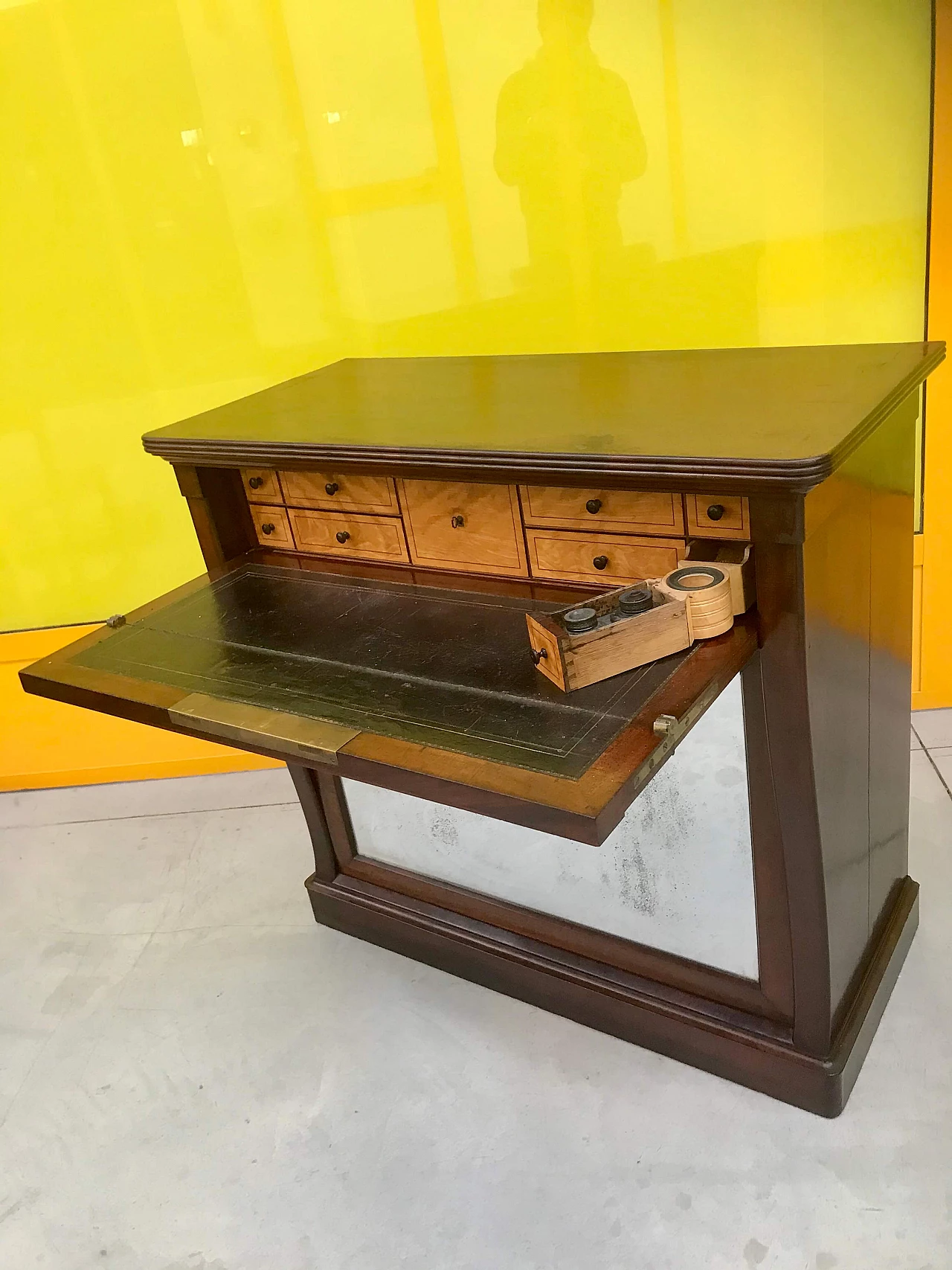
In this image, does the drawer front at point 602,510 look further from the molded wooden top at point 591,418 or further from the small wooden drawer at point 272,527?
the small wooden drawer at point 272,527

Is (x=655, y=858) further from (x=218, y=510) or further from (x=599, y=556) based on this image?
(x=218, y=510)

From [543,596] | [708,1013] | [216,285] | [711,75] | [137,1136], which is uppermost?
[711,75]

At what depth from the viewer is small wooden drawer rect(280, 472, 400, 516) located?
1.81m

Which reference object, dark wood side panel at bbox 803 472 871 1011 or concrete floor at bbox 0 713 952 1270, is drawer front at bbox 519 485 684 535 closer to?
dark wood side panel at bbox 803 472 871 1011

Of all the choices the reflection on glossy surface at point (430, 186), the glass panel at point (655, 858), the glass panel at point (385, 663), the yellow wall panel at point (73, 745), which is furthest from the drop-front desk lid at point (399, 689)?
the yellow wall panel at point (73, 745)

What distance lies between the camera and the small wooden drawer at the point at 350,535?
185 centimetres

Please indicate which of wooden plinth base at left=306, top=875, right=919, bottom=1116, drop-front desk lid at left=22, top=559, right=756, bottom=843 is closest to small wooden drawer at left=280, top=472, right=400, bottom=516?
drop-front desk lid at left=22, top=559, right=756, bottom=843

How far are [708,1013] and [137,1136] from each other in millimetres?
1146

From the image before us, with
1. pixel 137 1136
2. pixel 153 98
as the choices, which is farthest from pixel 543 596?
pixel 153 98

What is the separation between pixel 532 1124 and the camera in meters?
1.87

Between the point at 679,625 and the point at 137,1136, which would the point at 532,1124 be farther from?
the point at 679,625

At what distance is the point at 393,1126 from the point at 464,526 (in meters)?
1.15

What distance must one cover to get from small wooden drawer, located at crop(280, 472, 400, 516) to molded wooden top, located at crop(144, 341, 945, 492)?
96 mm

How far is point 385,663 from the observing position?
1518mm
